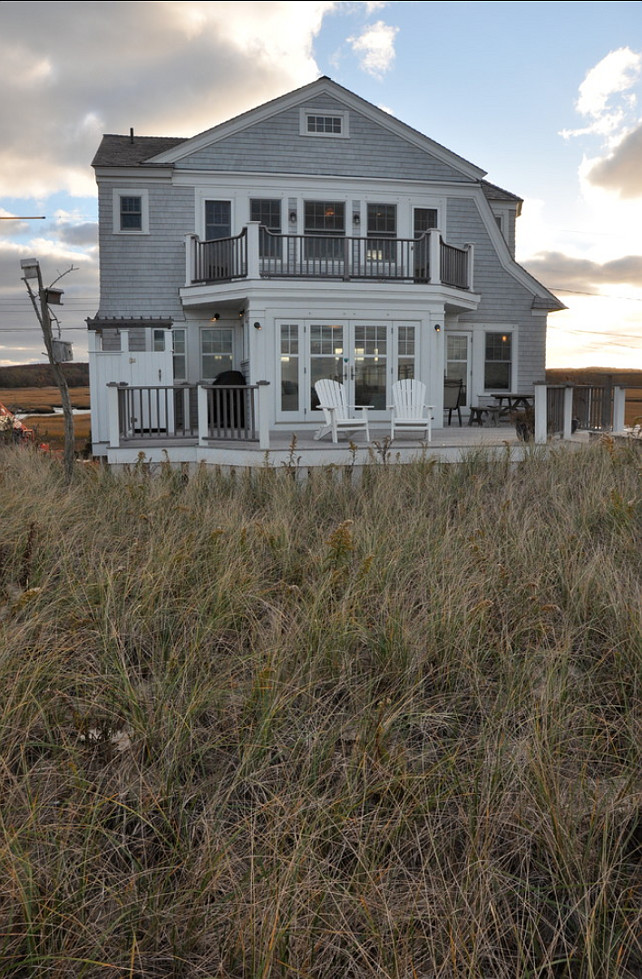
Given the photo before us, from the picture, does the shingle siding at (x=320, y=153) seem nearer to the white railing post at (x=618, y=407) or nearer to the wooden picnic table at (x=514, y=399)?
the wooden picnic table at (x=514, y=399)

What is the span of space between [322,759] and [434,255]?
14089 millimetres

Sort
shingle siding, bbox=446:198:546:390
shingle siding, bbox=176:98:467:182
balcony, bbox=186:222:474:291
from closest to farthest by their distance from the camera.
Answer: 1. balcony, bbox=186:222:474:291
2. shingle siding, bbox=176:98:467:182
3. shingle siding, bbox=446:198:546:390

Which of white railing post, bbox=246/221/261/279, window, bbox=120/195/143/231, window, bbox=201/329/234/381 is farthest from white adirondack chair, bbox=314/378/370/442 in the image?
window, bbox=120/195/143/231

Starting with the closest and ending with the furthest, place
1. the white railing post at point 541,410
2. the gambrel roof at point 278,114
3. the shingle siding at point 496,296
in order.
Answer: the white railing post at point 541,410 → the gambrel roof at point 278,114 → the shingle siding at point 496,296

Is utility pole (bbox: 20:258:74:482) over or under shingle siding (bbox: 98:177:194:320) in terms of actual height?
under

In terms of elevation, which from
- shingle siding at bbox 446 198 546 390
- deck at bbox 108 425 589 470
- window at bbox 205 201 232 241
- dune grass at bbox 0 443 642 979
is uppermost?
window at bbox 205 201 232 241

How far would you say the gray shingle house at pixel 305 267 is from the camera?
49.6 feet

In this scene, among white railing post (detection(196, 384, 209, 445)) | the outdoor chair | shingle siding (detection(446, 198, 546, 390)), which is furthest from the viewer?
shingle siding (detection(446, 198, 546, 390))

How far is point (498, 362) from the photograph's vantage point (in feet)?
62.7

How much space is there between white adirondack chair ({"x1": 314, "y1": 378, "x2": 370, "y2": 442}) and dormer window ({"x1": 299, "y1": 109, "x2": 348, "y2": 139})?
26.6ft

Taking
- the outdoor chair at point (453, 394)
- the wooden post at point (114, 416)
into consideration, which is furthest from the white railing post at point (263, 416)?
the outdoor chair at point (453, 394)

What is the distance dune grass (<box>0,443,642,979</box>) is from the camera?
2082mm

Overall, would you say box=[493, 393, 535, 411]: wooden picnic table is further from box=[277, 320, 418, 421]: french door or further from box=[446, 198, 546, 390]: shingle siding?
box=[277, 320, 418, 421]: french door

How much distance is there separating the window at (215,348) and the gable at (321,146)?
3.84m
